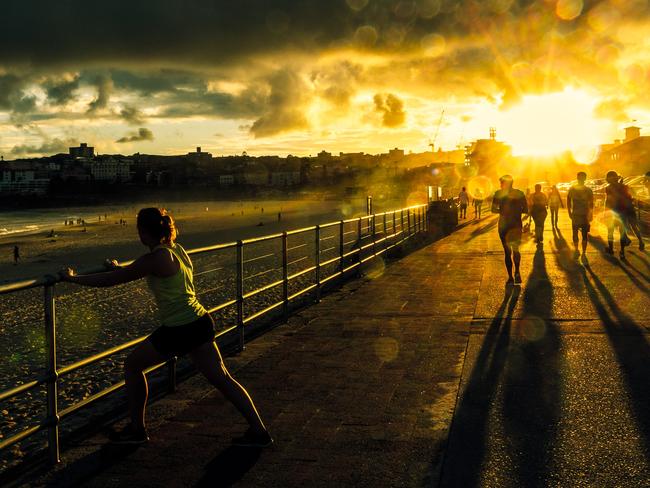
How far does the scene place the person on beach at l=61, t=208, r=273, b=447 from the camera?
402 centimetres

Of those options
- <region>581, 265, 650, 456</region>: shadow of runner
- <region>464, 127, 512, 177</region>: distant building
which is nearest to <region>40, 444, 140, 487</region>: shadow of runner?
<region>581, 265, 650, 456</region>: shadow of runner

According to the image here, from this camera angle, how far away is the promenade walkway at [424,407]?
389cm

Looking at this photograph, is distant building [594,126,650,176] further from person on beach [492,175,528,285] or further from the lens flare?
person on beach [492,175,528,285]

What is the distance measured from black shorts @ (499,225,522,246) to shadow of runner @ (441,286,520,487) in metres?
4.33

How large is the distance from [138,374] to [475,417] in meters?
2.26

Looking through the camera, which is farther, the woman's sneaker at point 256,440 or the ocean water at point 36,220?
the ocean water at point 36,220

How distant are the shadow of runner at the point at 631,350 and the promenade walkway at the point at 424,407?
0.8 inches

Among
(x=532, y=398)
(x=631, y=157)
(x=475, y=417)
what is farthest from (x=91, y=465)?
(x=631, y=157)

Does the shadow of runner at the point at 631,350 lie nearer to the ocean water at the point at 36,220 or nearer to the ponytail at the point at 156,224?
the ponytail at the point at 156,224

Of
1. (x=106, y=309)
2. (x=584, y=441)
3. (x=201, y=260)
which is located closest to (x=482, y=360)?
(x=584, y=441)

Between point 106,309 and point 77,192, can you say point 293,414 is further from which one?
point 77,192

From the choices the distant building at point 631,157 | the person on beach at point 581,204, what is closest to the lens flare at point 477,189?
the distant building at point 631,157

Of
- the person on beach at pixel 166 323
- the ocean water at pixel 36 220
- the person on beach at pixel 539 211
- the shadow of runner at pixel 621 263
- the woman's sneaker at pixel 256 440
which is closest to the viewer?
the person on beach at pixel 166 323

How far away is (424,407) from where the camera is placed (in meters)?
5.07
